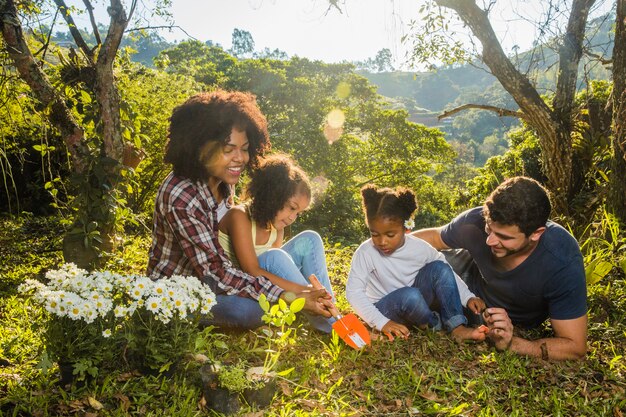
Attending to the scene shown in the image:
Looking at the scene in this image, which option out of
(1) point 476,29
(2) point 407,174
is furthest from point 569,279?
(2) point 407,174

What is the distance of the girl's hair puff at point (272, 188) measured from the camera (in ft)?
10.1

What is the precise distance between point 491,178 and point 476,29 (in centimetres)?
385

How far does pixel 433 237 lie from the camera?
3.35 metres

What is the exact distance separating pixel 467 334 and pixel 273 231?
136 cm

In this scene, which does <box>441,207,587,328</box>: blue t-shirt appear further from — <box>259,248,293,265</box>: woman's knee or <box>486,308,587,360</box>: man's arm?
<box>259,248,293,265</box>: woman's knee

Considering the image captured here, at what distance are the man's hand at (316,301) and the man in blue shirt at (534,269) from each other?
0.91 metres

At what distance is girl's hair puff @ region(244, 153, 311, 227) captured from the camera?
3080mm

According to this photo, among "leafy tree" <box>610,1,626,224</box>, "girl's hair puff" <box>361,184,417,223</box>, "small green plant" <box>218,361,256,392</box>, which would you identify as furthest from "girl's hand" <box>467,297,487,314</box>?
"leafy tree" <box>610,1,626,224</box>

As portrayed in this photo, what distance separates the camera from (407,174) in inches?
595

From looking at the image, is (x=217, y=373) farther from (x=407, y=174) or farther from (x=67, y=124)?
(x=407, y=174)

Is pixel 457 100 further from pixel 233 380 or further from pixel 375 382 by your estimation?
pixel 233 380

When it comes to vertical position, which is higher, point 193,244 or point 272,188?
point 272,188

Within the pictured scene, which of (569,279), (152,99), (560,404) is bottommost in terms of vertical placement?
(560,404)

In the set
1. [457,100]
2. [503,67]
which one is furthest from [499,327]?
[457,100]
